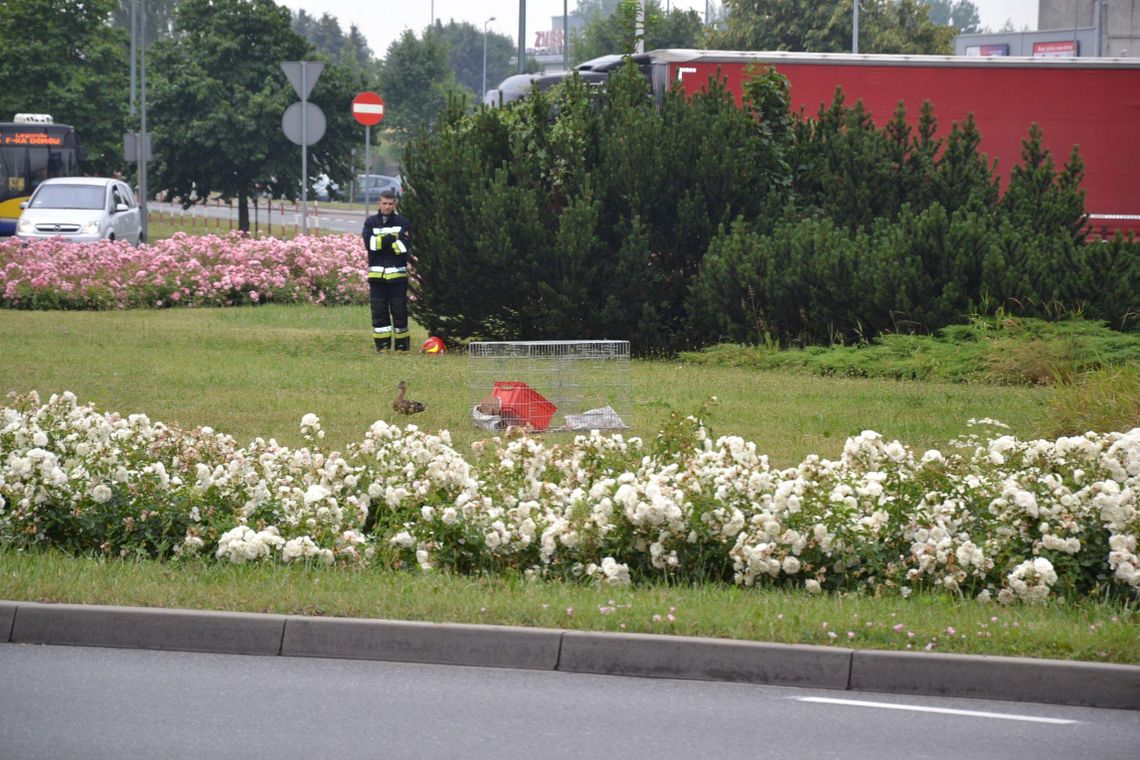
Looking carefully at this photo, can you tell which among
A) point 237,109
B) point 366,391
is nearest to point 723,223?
point 366,391

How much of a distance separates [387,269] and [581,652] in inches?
486

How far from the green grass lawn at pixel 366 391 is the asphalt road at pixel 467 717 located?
15.4 feet

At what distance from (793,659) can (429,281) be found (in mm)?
13029

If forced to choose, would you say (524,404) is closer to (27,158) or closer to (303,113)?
(303,113)

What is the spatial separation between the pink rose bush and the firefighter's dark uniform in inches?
323

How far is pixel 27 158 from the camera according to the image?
44.3 metres

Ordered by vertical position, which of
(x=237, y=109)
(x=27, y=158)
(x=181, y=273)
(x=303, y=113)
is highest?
(x=237, y=109)

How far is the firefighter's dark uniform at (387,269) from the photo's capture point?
61.8 feet

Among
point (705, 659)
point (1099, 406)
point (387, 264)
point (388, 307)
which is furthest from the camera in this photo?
point (388, 307)

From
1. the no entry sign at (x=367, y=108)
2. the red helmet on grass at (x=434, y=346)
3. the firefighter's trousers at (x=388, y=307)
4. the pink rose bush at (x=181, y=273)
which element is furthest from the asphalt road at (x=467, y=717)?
the no entry sign at (x=367, y=108)

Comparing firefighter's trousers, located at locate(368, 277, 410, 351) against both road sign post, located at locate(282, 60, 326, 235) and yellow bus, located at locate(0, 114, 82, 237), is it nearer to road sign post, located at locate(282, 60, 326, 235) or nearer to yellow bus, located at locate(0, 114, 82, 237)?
road sign post, located at locate(282, 60, 326, 235)

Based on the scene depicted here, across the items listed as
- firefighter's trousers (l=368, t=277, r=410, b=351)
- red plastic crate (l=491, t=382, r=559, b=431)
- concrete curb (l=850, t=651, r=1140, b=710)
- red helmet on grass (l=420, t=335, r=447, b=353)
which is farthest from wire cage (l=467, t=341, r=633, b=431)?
concrete curb (l=850, t=651, r=1140, b=710)

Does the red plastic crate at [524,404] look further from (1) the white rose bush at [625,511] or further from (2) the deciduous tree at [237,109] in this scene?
(2) the deciduous tree at [237,109]

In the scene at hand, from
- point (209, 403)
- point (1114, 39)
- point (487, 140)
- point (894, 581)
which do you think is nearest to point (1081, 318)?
point (487, 140)
